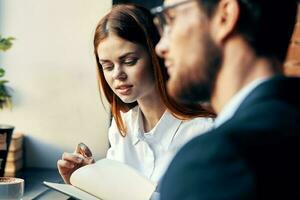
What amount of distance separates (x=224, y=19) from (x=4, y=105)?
1459mm

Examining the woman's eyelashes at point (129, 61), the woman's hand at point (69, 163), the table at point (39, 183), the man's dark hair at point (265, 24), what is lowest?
the table at point (39, 183)

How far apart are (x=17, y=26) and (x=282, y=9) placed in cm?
143

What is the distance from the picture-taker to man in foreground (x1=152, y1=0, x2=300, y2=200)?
0.42m

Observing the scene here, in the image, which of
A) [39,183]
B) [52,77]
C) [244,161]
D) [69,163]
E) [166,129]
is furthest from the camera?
[52,77]

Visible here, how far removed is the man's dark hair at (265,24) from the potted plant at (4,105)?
121 centimetres

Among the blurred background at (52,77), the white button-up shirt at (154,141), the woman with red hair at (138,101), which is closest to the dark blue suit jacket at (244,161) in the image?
the woman with red hair at (138,101)

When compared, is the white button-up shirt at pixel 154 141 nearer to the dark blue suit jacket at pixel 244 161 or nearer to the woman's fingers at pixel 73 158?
the woman's fingers at pixel 73 158

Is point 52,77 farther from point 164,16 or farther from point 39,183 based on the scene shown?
point 164,16

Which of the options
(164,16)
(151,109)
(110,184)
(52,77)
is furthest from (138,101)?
(164,16)

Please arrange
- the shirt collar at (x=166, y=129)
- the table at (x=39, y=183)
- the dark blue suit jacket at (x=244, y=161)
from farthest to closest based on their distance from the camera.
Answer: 1. the table at (x=39, y=183)
2. the shirt collar at (x=166, y=129)
3. the dark blue suit jacket at (x=244, y=161)

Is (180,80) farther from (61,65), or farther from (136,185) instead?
(61,65)

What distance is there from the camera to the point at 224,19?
0.47 meters

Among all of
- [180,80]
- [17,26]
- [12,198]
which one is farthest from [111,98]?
[180,80]

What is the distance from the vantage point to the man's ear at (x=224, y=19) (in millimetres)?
461
